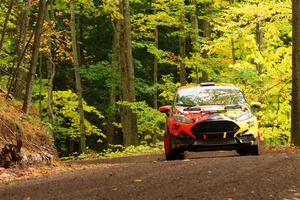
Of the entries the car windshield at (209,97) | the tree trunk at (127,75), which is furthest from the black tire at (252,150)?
the tree trunk at (127,75)

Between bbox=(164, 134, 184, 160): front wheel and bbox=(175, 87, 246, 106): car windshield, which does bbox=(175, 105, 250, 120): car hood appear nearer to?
bbox=(175, 87, 246, 106): car windshield

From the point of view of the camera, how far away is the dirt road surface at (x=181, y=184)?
18.6 feet

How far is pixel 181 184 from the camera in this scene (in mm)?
6379

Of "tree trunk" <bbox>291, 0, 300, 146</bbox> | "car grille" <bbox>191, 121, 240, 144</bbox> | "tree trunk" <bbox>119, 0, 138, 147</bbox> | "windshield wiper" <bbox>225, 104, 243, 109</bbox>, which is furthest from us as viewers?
"tree trunk" <bbox>119, 0, 138, 147</bbox>

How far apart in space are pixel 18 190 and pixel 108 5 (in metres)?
11.8

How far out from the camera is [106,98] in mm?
36062

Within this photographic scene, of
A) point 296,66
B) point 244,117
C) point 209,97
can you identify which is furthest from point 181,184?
point 296,66

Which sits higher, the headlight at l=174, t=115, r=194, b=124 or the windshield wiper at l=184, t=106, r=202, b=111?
the windshield wiper at l=184, t=106, r=202, b=111

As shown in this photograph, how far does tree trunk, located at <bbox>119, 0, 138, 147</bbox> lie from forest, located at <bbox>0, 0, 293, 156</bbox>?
4 cm

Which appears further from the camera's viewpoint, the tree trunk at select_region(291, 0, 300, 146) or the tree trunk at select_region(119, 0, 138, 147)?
the tree trunk at select_region(119, 0, 138, 147)

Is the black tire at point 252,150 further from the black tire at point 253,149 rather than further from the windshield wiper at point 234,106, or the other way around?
the windshield wiper at point 234,106

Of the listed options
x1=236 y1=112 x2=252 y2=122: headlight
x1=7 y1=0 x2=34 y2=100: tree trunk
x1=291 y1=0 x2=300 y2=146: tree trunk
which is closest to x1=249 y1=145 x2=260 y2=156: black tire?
x1=236 y1=112 x2=252 y2=122: headlight

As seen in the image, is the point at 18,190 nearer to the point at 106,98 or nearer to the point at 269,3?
the point at 269,3

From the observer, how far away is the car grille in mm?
10836
